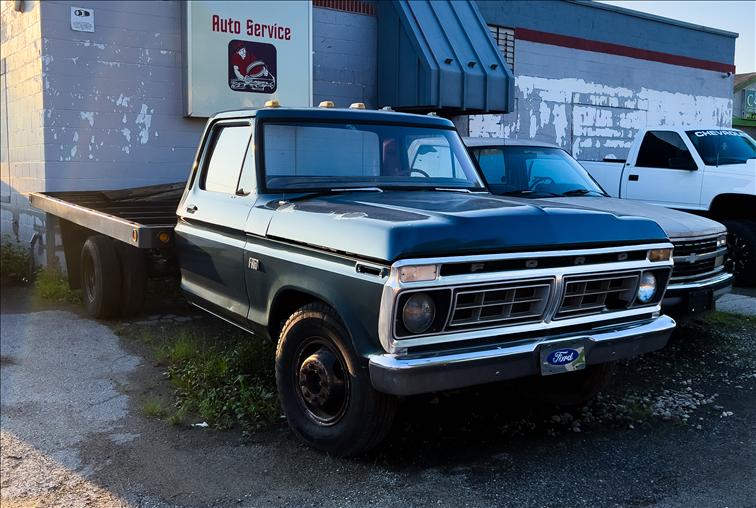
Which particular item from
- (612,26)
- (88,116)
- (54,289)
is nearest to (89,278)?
(54,289)

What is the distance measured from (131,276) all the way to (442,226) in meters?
4.32

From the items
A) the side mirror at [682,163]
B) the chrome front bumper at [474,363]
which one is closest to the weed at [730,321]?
the side mirror at [682,163]

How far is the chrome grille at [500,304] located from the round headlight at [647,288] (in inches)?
30.3

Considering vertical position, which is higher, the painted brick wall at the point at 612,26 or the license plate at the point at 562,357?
the painted brick wall at the point at 612,26

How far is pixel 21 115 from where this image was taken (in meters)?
9.88

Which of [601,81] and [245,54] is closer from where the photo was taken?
[245,54]

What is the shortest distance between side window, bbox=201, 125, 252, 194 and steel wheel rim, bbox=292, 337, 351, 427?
56.9 inches

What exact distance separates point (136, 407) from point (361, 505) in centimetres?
207

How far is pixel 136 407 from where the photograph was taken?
480 centimetres

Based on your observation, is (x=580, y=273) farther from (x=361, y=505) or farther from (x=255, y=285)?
(x=255, y=285)

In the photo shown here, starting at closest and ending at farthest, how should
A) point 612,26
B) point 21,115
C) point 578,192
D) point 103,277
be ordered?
1. point 103,277
2. point 578,192
3. point 21,115
4. point 612,26

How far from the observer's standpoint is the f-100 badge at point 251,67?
33.5 ft

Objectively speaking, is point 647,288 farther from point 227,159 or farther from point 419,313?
point 227,159

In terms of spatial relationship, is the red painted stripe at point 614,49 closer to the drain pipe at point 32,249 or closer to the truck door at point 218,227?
the drain pipe at point 32,249
